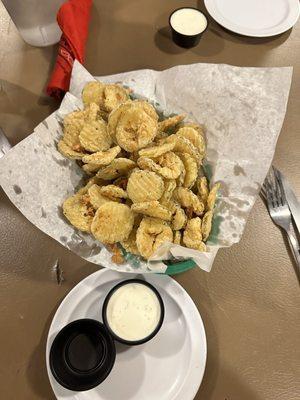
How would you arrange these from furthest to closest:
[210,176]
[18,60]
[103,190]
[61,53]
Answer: [18,60]
[61,53]
[210,176]
[103,190]

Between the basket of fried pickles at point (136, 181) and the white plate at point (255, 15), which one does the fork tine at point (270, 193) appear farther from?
the white plate at point (255, 15)

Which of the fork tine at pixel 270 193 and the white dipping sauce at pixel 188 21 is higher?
the white dipping sauce at pixel 188 21

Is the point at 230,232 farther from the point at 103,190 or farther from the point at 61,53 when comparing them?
the point at 61,53

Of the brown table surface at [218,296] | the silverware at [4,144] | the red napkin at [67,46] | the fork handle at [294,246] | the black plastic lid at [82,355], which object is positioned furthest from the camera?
the red napkin at [67,46]

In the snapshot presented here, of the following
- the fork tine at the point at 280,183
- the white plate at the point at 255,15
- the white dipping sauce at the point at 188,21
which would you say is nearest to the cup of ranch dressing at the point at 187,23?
the white dipping sauce at the point at 188,21

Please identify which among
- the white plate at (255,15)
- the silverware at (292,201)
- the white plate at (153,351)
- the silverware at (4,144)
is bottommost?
the white plate at (153,351)

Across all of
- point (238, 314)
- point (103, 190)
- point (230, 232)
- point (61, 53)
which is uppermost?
point (61, 53)

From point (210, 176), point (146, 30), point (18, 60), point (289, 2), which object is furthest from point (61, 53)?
point (289, 2)
